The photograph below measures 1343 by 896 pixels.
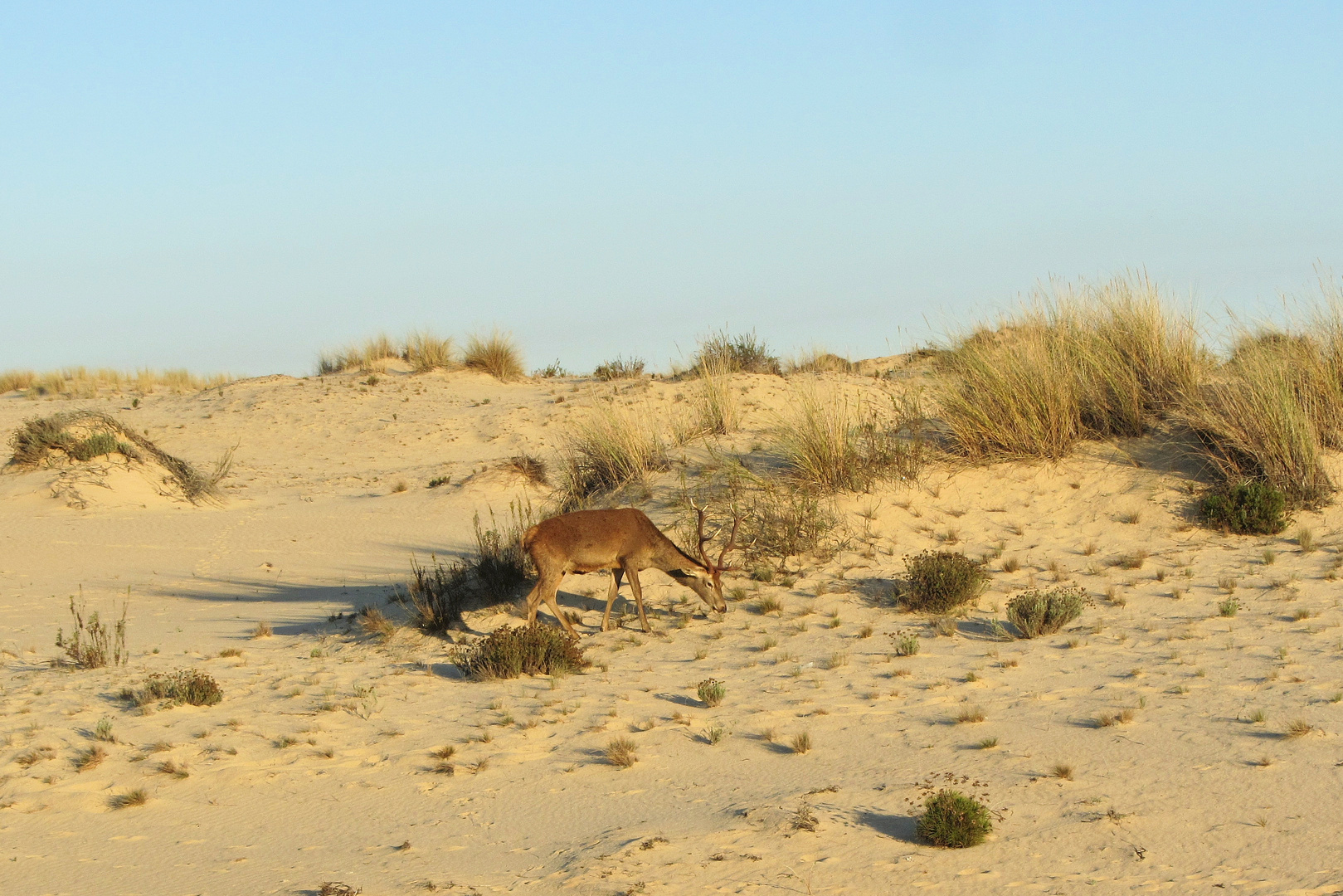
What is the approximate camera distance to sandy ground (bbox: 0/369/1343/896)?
18.8 ft

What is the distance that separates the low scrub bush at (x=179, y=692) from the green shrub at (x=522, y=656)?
75.0 inches

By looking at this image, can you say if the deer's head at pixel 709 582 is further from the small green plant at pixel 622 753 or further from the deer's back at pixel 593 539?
the small green plant at pixel 622 753

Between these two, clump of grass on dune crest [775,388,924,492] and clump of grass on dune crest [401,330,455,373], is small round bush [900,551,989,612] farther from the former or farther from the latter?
clump of grass on dune crest [401,330,455,373]

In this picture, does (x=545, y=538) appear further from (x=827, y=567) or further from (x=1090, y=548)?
(x=1090, y=548)

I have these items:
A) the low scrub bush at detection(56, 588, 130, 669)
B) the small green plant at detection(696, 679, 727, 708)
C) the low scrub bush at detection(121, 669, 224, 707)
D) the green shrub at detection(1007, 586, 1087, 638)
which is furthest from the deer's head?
the low scrub bush at detection(56, 588, 130, 669)

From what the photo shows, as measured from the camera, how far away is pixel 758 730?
25.2 feet

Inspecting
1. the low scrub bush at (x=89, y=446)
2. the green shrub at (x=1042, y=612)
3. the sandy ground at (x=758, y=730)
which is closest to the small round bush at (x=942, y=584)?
the sandy ground at (x=758, y=730)

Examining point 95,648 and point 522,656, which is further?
point 95,648

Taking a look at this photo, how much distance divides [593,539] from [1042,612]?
390cm

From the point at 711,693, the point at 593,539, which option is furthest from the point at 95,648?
the point at 711,693

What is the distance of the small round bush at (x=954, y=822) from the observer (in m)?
5.66

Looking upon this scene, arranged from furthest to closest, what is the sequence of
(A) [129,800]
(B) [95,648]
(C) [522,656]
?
1. (B) [95,648]
2. (C) [522,656]
3. (A) [129,800]

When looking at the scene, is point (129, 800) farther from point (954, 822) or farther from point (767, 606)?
point (767, 606)

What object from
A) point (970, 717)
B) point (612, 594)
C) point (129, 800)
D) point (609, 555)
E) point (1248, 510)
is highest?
point (1248, 510)
